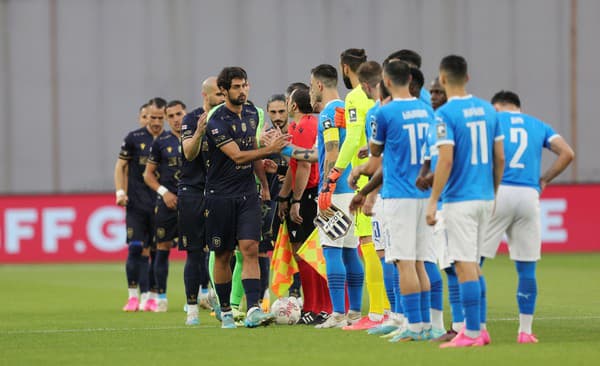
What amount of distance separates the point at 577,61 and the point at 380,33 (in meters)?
4.57

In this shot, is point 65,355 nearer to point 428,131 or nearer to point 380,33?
point 428,131

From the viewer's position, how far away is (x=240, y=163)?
36.1ft

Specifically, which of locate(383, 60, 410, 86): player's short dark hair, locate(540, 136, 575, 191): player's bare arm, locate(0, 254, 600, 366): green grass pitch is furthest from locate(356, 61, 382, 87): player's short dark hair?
locate(0, 254, 600, 366): green grass pitch

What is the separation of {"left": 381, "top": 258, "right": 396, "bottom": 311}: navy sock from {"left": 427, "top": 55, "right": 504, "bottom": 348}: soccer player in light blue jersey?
1665 mm

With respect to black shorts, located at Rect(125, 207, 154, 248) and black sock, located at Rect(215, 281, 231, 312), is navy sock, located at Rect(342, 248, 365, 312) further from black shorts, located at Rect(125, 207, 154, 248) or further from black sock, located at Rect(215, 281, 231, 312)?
black shorts, located at Rect(125, 207, 154, 248)

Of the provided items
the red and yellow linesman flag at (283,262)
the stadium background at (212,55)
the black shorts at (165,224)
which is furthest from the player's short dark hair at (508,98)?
the stadium background at (212,55)

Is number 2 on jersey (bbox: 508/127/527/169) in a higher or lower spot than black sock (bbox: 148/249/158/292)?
higher

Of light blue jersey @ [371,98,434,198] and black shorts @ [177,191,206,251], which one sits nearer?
light blue jersey @ [371,98,434,198]

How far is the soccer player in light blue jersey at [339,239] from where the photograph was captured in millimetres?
10977

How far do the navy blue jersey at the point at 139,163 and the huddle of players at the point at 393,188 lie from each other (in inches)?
107

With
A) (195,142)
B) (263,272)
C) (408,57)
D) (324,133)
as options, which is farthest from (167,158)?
(408,57)

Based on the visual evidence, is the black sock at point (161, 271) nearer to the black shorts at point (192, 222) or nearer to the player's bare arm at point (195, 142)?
the black shorts at point (192, 222)

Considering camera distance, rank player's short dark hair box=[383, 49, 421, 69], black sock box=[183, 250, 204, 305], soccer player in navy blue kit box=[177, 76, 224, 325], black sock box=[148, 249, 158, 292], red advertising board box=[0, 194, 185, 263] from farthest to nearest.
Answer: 1. red advertising board box=[0, 194, 185, 263]
2. black sock box=[148, 249, 158, 292]
3. black sock box=[183, 250, 204, 305]
4. soccer player in navy blue kit box=[177, 76, 224, 325]
5. player's short dark hair box=[383, 49, 421, 69]

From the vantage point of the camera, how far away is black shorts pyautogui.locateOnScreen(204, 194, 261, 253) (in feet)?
36.4
